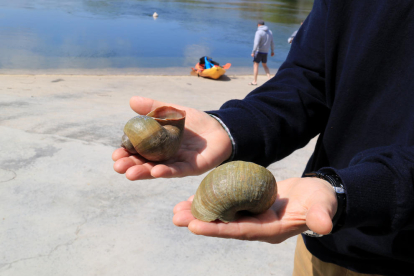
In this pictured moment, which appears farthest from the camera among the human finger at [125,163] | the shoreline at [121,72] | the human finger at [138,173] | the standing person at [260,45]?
the shoreline at [121,72]

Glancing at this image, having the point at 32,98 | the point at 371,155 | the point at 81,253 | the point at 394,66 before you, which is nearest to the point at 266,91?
the point at 394,66

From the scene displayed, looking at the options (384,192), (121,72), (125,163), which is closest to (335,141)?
(384,192)

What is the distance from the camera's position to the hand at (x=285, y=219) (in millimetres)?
1522

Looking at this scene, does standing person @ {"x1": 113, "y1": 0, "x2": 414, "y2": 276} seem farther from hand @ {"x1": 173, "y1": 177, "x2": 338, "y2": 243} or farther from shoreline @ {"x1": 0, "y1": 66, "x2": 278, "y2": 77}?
shoreline @ {"x1": 0, "y1": 66, "x2": 278, "y2": 77}

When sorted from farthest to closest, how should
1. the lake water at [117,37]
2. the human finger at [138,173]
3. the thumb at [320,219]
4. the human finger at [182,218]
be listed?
1. the lake water at [117,37]
2. the human finger at [138,173]
3. the human finger at [182,218]
4. the thumb at [320,219]

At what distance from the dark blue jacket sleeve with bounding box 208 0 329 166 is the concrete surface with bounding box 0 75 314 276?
5.70 feet

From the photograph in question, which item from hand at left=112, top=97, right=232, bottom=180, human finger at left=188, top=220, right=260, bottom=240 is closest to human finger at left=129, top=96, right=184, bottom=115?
hand at left=112, top=97, right=232, bottom=180

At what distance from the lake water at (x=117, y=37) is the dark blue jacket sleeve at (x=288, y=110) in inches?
556

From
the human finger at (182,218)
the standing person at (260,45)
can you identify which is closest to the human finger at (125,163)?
the human finger at (182,218)

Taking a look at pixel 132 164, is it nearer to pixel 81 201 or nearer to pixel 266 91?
pixel 266 91

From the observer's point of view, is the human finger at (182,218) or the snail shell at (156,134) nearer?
the human finger at (182,218)

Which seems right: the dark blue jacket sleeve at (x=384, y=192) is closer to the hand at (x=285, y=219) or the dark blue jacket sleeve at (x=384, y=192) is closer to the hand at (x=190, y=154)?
the hand at (x=285, y=219)

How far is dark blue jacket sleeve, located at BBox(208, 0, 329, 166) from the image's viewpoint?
2279 millimetres

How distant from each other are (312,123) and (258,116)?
0.41 meters
